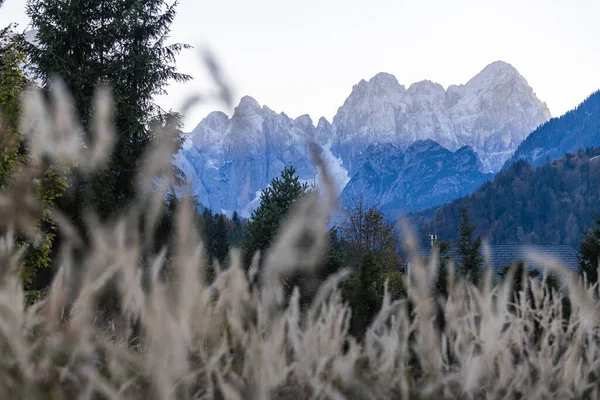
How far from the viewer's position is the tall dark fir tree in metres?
16.5

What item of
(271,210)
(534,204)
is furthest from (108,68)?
(534,204)

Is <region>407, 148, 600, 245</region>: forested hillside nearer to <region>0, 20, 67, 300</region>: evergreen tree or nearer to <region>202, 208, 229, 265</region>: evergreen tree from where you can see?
<region>202, 208, 229, 265</region>: evergreen tree

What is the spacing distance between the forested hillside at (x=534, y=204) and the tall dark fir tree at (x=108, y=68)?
12164 cm

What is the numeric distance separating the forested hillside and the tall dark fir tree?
122 m

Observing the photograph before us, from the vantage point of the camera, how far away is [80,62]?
1808 cm

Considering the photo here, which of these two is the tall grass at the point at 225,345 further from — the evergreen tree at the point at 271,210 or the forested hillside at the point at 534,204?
the forested hillside at the point at 534,204

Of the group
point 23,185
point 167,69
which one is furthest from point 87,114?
point 23,185

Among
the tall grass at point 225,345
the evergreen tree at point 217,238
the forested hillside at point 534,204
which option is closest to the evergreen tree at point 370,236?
the evergreen tree at point 217,238

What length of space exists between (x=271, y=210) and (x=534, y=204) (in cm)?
14829

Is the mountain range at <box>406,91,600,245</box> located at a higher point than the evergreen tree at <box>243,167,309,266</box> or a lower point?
higher

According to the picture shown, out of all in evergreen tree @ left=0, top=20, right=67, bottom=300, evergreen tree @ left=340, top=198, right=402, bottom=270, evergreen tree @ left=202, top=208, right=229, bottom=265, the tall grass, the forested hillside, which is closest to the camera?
the tall grass

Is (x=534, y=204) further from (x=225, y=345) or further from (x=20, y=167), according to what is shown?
(x=225, y=345)

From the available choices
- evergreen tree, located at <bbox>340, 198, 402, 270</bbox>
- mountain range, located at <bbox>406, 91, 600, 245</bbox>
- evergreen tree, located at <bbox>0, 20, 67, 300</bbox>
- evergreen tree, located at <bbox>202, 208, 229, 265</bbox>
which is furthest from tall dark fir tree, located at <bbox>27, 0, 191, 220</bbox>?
mountain range, located at <bbox>406, 91, 600, 245</bbox>

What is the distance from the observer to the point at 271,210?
18016 millimetres
